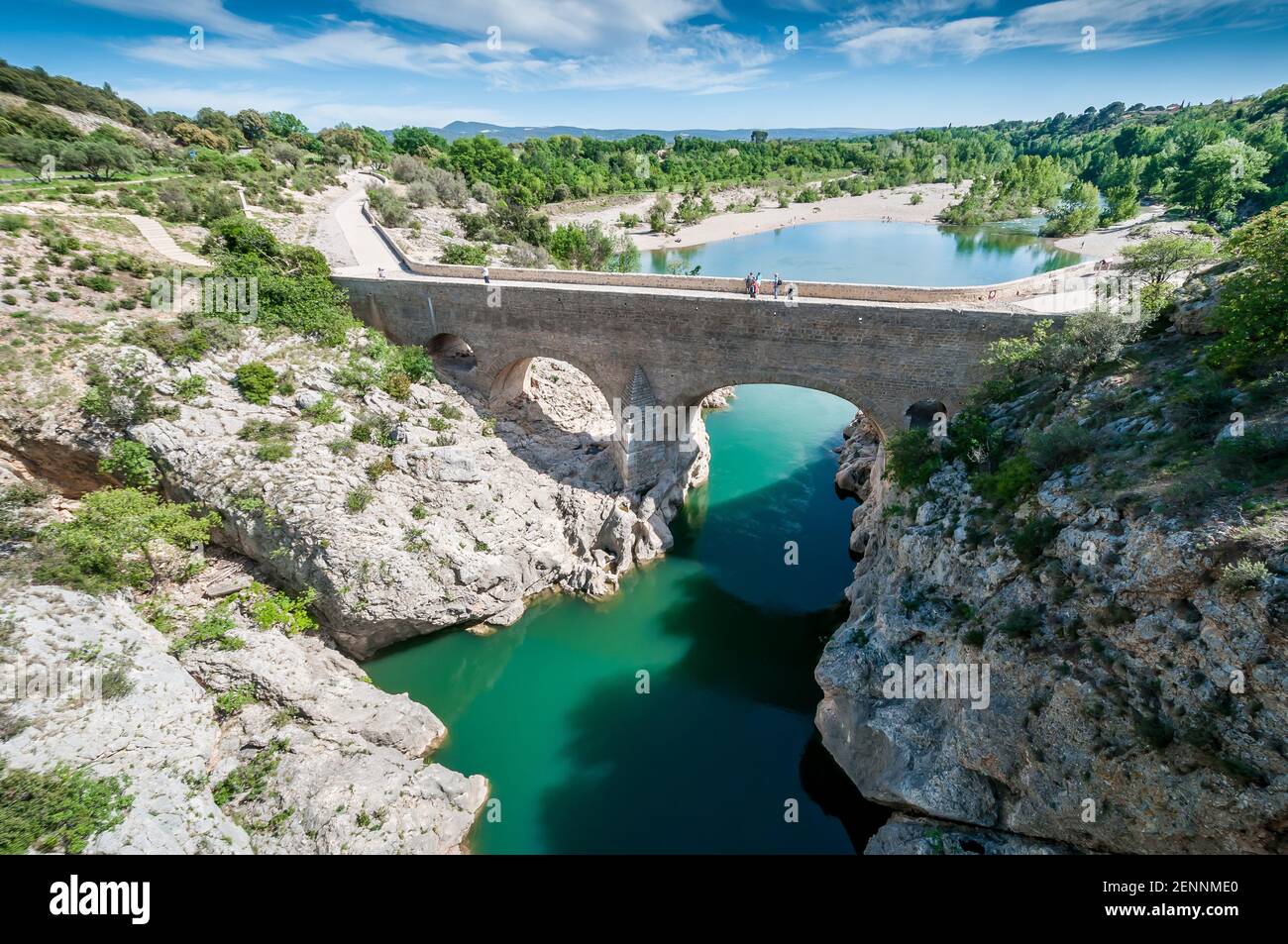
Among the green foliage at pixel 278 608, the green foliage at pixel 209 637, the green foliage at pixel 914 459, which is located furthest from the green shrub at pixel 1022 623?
the green foliage at pixel 209 637

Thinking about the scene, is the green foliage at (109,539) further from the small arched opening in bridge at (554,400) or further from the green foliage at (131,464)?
the small arched opening in bridge at (554,400)

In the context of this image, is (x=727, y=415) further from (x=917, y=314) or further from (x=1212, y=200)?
(x=1212, y=200)

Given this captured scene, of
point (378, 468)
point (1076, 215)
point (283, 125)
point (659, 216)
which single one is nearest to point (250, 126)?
point (283, 125)

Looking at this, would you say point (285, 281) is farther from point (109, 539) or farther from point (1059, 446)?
point (1059, 446)

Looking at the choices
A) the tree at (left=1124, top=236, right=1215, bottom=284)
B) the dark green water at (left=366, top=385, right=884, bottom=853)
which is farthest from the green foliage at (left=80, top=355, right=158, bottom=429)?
the tree at (left=1124, top=236, right=1215, bottom=284)

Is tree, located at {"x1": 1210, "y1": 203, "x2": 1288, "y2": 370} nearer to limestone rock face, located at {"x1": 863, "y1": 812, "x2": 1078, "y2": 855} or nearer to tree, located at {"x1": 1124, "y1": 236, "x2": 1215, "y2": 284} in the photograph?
tree, located at {"x1": 1124, "y1": 236, "x2": 1215, "y2": 284}
